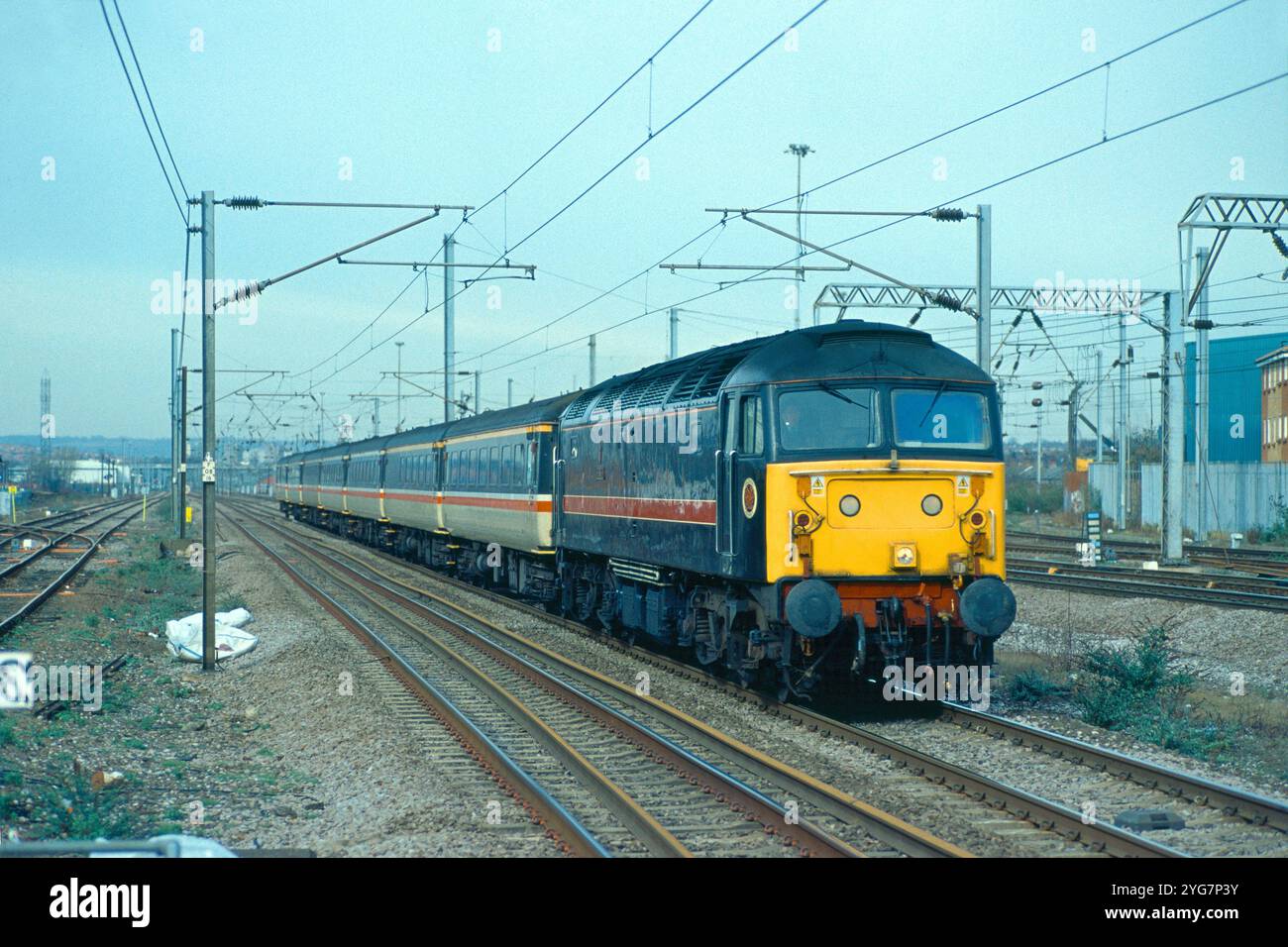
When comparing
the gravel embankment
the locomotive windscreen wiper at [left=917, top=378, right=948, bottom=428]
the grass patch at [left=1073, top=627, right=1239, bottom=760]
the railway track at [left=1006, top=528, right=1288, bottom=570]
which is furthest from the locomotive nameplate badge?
the railway track at [left=1006, top=528, right=1288, bottom=570]

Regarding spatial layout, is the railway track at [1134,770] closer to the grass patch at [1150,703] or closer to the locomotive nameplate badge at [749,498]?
the grass patch at [1150,703]

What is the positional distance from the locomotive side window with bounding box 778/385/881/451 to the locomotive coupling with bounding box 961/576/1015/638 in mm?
1772

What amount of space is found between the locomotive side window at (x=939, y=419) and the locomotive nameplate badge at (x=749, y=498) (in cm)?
152

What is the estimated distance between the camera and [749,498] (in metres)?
13.0

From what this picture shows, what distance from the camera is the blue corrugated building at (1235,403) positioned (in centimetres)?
5512

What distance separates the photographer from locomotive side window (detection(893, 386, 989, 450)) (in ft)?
41.7

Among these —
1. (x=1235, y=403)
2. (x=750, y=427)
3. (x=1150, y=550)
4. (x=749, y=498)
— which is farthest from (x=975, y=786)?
(x=1235, y=403)

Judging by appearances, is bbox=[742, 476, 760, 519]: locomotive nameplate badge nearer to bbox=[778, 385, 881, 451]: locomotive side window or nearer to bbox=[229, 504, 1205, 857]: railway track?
bbox=[778, 385, 881, 451]: locomotive side window

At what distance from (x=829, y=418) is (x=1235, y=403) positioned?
167 feet

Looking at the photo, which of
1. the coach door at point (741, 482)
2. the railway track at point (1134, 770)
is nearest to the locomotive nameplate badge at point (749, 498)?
the coach door at point (741, 482)

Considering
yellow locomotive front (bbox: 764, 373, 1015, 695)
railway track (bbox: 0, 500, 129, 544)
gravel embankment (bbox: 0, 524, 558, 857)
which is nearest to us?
gravel embankment (bbox: 0, 524, 558, 857)

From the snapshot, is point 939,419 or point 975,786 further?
point 939,419

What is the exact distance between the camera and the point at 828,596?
1204 cm

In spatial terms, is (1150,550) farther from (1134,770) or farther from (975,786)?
(975,786)
